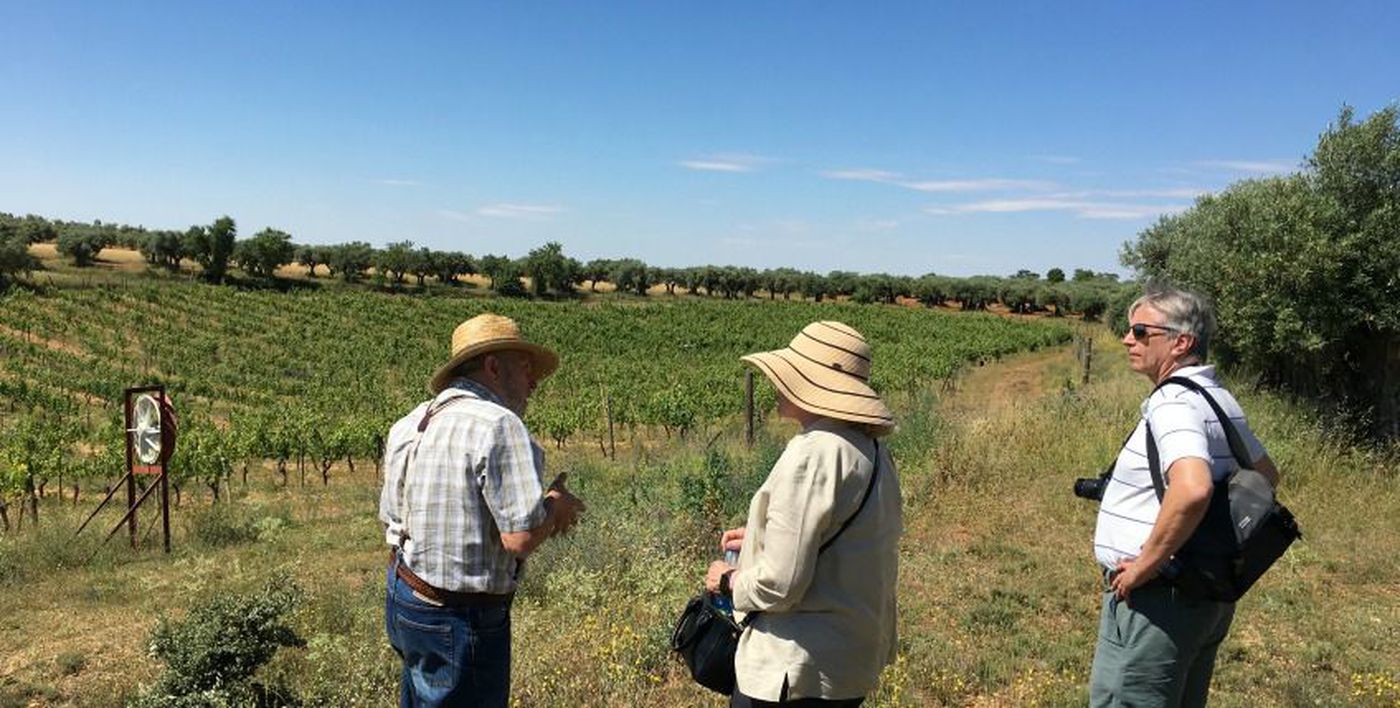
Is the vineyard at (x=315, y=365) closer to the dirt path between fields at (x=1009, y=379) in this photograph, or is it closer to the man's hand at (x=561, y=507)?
the dirt path between fields at (x=1009, y=379)

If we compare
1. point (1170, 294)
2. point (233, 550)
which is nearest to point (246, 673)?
point (1170, 294)

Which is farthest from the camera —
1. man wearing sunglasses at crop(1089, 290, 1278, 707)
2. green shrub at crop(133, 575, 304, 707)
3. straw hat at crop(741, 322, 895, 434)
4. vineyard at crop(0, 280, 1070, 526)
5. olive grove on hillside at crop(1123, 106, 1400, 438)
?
vineyard at crop(0, 280, 1070, 526)

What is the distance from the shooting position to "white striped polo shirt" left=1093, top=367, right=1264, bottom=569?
2.20m

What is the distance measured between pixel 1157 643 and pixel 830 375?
1.23 metres

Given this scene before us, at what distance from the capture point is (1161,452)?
7.29 ft

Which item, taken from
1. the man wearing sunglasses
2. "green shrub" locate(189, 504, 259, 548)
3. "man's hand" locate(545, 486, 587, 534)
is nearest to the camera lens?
the man wearing sunglasses

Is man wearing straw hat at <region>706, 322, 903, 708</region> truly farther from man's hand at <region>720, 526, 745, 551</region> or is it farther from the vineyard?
the vineyard

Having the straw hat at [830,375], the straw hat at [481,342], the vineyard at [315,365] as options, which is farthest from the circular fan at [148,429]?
the straw hat at [830,375]

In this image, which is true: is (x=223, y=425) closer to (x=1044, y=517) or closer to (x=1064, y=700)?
(x=1044, y=517)

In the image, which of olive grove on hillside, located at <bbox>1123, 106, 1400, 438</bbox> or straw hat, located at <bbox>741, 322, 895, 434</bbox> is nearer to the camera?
straw hat, located at <bbox>741, 322, 895, 434</bbox>

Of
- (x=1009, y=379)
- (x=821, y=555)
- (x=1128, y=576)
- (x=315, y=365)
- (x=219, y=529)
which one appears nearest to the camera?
(x=821, y=555)

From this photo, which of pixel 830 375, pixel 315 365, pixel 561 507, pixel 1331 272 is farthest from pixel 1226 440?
pixel 315 365

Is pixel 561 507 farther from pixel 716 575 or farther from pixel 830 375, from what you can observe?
pixel 830 375

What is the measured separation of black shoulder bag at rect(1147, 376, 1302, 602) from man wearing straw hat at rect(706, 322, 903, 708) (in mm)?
828
